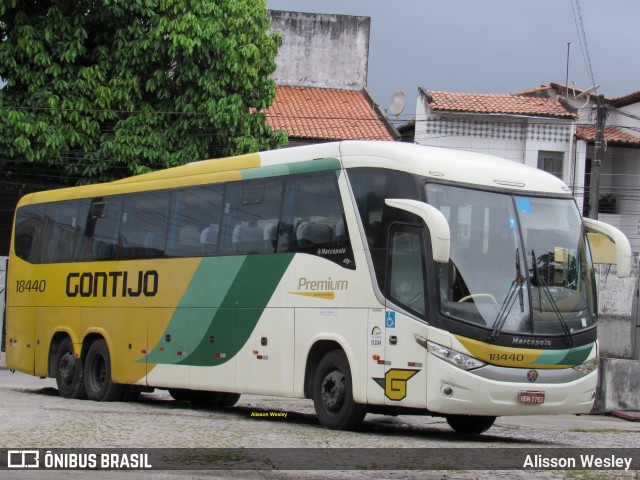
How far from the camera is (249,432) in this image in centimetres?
1228

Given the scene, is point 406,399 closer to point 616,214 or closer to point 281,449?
point 281,449

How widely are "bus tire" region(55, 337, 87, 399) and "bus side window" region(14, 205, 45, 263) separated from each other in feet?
6.34

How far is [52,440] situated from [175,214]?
6.66 meters

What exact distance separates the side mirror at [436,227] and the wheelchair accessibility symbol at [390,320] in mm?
1091

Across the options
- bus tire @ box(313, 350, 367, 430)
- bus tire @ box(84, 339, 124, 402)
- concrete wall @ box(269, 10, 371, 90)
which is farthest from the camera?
concrete wall @ box(269, 10, 371, 90)

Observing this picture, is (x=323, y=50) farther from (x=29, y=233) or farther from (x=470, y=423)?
(x=470, y=423)

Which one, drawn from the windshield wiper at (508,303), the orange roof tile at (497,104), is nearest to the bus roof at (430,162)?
the windshield wiper at (508,303)

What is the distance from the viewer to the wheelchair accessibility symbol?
42.0 ft

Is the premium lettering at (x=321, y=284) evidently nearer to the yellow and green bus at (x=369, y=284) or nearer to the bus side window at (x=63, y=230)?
the yellow and green bus at (x=369, y=284)

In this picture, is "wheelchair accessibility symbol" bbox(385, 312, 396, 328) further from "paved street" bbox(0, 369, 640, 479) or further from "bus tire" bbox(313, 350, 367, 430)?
"paved street" bbox(0, 369, 640, 479)

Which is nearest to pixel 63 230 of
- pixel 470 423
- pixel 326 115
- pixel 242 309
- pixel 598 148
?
pixel 242 309

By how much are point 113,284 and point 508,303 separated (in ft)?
26.1

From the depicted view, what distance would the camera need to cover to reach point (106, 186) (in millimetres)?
18844

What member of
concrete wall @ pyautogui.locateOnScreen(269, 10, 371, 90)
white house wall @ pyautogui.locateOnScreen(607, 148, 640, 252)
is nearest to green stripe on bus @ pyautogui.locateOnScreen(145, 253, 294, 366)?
white house wall @ pyautogui.locateOnScreen(607, 148, 640, 252)
